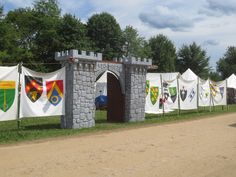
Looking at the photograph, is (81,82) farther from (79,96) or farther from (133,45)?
(133,45)

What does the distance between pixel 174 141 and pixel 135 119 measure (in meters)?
6.29

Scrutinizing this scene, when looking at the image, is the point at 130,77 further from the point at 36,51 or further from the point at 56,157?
the point at 36,51

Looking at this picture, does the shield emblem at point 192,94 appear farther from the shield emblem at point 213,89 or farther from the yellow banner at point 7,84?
the yellow banner at point 7,84

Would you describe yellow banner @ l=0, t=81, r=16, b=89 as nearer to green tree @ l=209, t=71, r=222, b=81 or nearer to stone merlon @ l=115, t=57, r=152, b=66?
stone merlon @ l=115, t=57, r=152, b=66

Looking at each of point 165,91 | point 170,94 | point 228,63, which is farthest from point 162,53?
point 165,91

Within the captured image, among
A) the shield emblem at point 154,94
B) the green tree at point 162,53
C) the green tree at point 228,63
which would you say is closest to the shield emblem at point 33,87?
the shield emblem at point 154,94

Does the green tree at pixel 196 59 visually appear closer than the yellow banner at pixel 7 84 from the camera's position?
No

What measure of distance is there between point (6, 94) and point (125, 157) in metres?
5.29

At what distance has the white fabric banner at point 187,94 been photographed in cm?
2116

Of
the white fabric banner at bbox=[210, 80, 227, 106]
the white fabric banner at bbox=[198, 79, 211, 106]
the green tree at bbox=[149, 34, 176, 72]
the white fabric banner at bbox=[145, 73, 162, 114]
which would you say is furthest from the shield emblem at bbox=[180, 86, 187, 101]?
the green tree at bbox=[149, 34, 176, 72]

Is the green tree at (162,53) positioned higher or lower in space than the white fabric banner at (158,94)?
higher

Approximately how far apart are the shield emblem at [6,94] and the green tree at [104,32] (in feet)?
123

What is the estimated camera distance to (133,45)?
2534 inches

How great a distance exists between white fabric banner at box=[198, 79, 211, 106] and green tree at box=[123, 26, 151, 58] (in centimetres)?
3749
